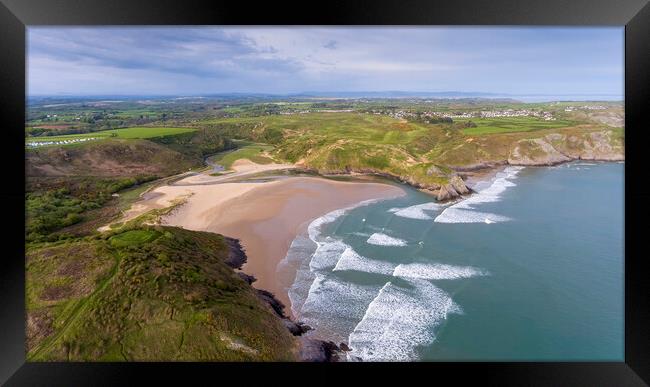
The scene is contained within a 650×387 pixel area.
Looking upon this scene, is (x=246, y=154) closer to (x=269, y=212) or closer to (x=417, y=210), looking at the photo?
(x=269, y=212)

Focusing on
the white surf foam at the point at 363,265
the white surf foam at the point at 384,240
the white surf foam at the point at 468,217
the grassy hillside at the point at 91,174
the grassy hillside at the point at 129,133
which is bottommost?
the white surf foam at the point at 363,265

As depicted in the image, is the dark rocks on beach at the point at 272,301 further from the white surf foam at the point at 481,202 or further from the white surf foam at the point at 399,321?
the white surf foam at the point at 481,202

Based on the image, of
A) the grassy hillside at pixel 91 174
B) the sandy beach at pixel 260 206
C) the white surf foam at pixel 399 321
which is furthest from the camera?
the sandy beach at pixel 260 206

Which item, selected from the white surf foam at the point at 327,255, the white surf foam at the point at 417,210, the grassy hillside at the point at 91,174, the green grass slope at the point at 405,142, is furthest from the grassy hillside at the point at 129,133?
the white surf foam at the point at 417,210

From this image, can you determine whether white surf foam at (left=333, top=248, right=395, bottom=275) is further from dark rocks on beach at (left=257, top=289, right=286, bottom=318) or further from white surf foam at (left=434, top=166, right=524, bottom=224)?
white surf foam at (left=434, top=166, right=524, bottom=224)

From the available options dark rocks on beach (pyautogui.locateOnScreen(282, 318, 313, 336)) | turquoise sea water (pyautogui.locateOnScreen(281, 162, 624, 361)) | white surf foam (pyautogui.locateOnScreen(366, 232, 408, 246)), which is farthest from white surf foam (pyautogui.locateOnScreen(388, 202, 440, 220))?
dark rocks on beach (pyautogui.locateOnScreen(282, 318, 313, 336))

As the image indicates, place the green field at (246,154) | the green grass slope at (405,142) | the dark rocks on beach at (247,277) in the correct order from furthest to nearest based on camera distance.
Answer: the green grass slope at (405,142)
the green field at (246,154)
the dark rocks on beach at (247,277)

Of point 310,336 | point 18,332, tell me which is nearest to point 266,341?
point 310,336
